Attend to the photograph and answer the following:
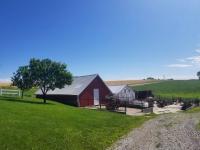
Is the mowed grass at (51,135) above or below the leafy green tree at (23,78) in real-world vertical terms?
below

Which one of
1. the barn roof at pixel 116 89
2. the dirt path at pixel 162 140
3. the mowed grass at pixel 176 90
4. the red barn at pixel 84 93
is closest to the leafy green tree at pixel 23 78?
the red barn at pixel 84 93

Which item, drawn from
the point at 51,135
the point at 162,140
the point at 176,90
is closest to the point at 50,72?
the point at 51,135

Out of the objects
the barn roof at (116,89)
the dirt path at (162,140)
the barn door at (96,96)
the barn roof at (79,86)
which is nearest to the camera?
the dirt path at (162,140)

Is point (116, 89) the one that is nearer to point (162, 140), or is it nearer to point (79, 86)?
point (79, 86)

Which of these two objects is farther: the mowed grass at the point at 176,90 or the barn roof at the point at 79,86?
the mowed grass at the point at 176,90

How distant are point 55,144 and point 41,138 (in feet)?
3.31

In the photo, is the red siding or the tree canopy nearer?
the tree canopy

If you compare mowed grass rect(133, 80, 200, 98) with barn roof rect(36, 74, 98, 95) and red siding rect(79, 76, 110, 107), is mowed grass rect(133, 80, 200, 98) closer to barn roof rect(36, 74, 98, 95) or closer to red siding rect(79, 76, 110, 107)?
red siding rect(79, 76, 110, 107)

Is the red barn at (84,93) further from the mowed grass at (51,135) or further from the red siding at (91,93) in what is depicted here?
the mowed grass at (51,135)

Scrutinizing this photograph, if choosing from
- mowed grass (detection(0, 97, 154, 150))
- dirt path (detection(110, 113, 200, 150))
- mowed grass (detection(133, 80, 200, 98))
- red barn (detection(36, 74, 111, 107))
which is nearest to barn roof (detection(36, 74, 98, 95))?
red barn (detection(36, 74, 111, 107))

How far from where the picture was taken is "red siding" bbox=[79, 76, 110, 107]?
44.6 metres

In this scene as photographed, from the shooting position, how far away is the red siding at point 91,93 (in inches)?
1756

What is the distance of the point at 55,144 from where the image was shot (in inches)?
562

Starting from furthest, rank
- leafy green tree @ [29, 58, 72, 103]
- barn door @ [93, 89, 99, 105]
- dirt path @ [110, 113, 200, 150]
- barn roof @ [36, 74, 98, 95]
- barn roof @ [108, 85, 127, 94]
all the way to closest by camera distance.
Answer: barn roof @ [108, 85, 127, 94] < barn door @ [93, 89, 99, 105] < barn roof @ [36, 74, 98, 95] < leafy green tree @ [29, 58, 72, 103] < dirt path @ [110, 113, 200, 150]
